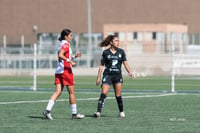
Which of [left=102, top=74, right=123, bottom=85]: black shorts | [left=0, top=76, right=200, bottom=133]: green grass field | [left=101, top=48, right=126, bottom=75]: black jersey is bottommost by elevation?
[left=0, top=76, right=200, bottom=133]: green grass field

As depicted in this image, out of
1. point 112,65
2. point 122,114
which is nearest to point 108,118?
point 122,114

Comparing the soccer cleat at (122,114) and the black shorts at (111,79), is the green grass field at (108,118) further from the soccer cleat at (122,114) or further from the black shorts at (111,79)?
the black shorts at (111,79)

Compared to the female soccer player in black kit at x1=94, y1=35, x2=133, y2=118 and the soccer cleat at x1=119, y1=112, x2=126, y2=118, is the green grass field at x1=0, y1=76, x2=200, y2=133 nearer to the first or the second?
the soccer cleat at x1=119, y1=112, x2=126, y2=118

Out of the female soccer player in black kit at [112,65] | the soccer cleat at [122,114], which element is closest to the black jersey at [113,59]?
the female soccer player in black kit at [112,65]

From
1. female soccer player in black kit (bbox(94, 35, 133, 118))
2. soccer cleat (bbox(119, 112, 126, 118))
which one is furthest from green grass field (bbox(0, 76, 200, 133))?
female soccer player in black kit (bbox(94, 35, 133, 118))

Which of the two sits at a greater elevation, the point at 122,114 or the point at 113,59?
the point at 113,59

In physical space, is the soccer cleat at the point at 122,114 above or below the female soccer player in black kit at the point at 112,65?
below

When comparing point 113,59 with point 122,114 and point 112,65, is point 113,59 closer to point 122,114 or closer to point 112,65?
point 112,65

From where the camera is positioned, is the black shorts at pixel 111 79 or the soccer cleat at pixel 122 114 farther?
the black shorts at pixel 111 79

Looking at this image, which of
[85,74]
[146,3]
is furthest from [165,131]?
[146,3]

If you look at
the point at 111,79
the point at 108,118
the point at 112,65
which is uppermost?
the point at 112,65

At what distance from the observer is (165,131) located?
13219 millimetres

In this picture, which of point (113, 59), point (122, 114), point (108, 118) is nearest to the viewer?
point (108, 118)

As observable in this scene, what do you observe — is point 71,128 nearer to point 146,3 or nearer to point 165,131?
point 165,131
